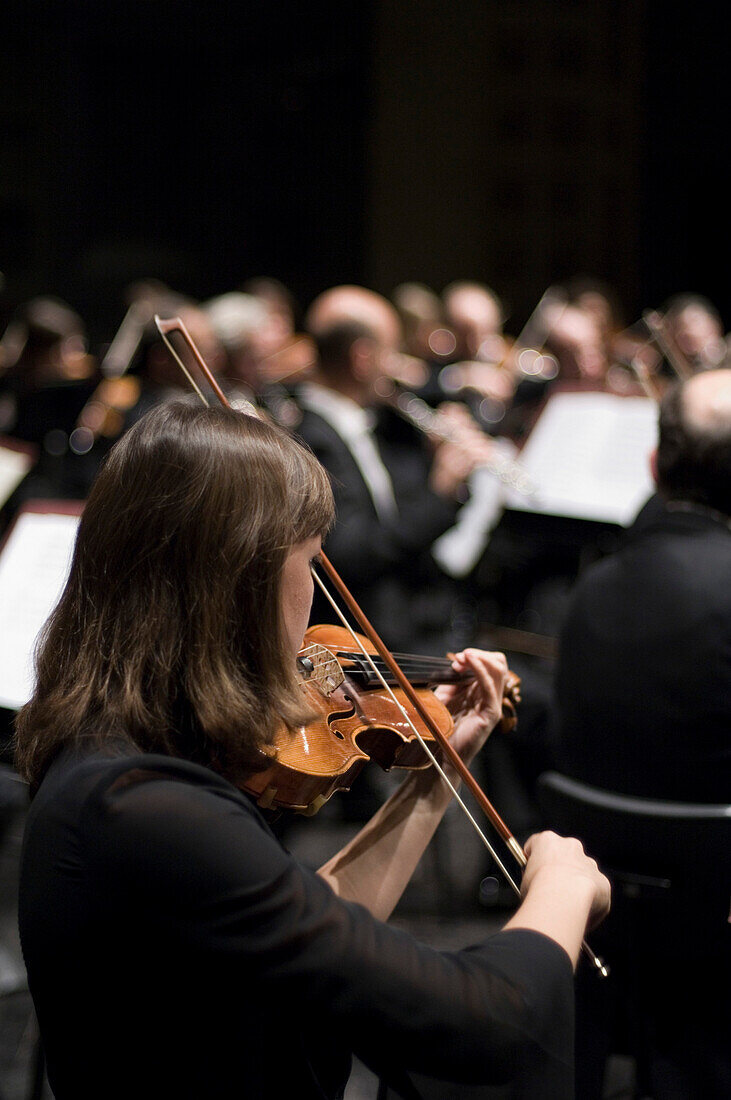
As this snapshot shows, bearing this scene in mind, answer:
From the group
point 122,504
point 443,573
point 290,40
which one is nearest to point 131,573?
point 122,504

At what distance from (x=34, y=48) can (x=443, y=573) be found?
558cm

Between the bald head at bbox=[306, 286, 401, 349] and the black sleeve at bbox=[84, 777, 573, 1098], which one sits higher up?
the black sleeve at bbox=[84, 777, 573, 1098]

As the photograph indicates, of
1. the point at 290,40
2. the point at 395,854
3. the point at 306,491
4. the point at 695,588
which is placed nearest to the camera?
the point at 306,491

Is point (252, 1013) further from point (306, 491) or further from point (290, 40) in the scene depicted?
point (290, 40)

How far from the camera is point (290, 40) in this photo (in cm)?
748

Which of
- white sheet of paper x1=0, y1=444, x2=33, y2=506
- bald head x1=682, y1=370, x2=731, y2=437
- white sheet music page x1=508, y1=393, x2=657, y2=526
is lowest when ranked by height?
white sheet music page x1=508, y1=393, x2=657, y2=526

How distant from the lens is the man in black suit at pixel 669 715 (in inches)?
70.5

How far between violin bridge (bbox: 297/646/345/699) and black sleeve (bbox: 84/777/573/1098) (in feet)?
1.42

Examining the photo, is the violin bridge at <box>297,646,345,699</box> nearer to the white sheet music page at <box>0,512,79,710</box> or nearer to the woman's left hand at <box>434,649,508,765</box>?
the woman's left hand at <box>434,649,508,765</box>

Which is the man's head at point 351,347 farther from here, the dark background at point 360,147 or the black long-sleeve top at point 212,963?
the dark background at point 360,147

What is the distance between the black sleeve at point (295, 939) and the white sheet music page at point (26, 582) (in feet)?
4.06

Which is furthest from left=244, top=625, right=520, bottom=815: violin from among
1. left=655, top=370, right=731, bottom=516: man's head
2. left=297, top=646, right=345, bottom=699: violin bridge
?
left=655, top=370, right=731, bottom=516: man's head

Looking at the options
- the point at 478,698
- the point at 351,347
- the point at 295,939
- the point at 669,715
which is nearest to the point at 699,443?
the point at 669,715

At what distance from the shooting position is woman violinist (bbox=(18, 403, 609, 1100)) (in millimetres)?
879
